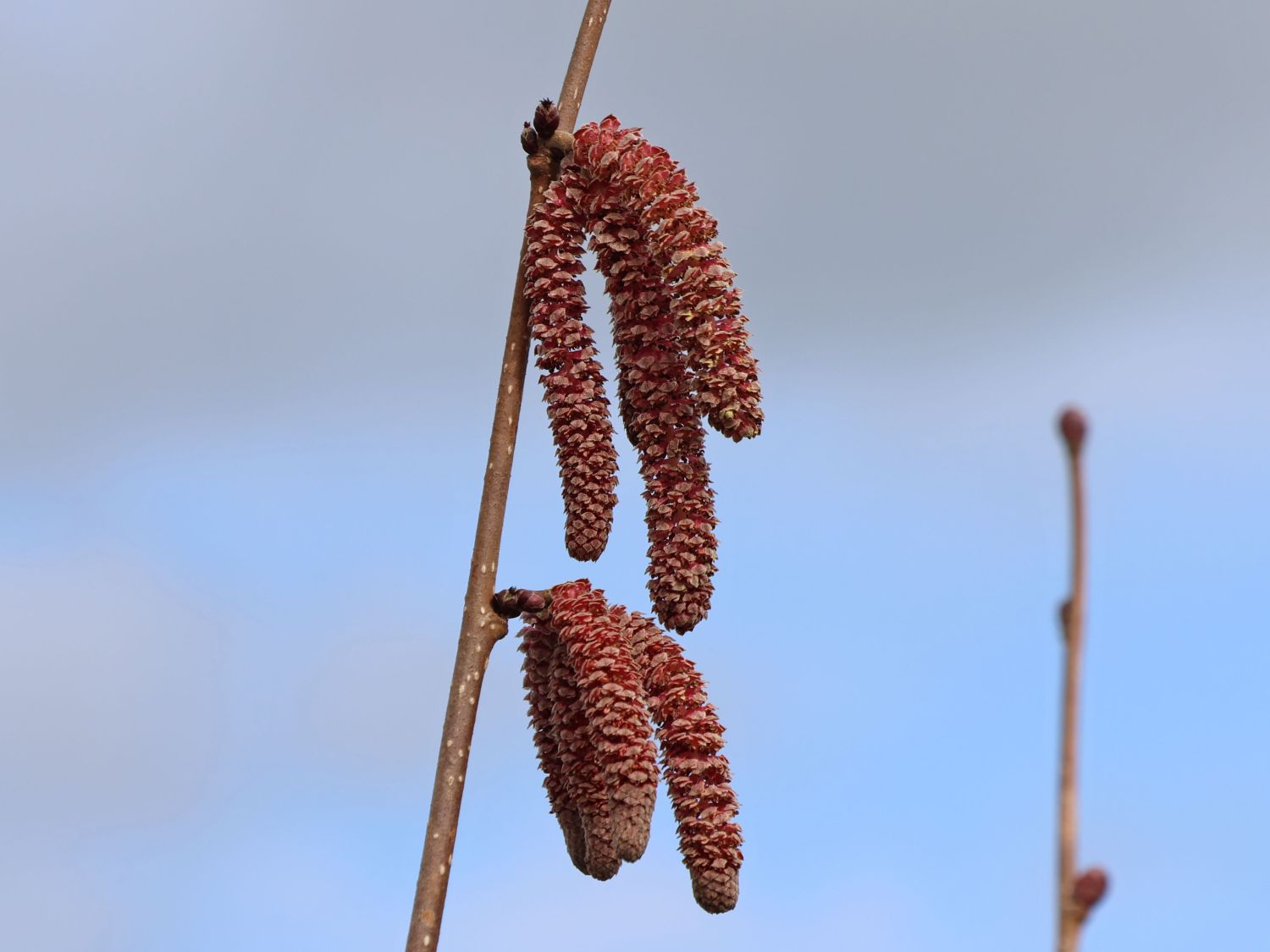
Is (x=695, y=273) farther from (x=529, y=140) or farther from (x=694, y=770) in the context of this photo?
(x=694, y=770)

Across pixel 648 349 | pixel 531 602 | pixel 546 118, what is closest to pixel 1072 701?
pixel 648 349

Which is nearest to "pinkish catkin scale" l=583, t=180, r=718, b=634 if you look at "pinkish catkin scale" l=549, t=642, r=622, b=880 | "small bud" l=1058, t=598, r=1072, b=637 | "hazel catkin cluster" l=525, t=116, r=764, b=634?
"hazel catkin cluster" l=525, t=116, r=764, b=634

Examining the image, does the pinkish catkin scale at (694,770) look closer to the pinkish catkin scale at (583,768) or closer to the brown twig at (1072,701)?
the pinkish catkin scale at (583,768)

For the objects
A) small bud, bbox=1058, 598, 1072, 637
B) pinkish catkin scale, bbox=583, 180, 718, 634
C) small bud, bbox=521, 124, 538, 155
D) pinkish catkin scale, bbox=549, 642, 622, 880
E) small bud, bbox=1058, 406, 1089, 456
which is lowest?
small bud, bbox=1058, 598, 1072, 637

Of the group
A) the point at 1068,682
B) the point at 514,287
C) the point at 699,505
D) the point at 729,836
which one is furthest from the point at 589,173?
the point at 1068,682

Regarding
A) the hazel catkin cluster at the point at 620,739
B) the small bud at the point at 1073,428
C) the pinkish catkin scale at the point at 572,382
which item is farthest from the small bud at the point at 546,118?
the small bud at the point at 1073,428

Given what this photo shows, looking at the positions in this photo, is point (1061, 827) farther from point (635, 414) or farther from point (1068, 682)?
point (635, 414)

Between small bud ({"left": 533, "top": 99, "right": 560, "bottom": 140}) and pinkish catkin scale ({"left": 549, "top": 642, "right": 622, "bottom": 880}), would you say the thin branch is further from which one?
small bud ({"left": 533, "top": 99, "right": 560, "bottom": 140})
